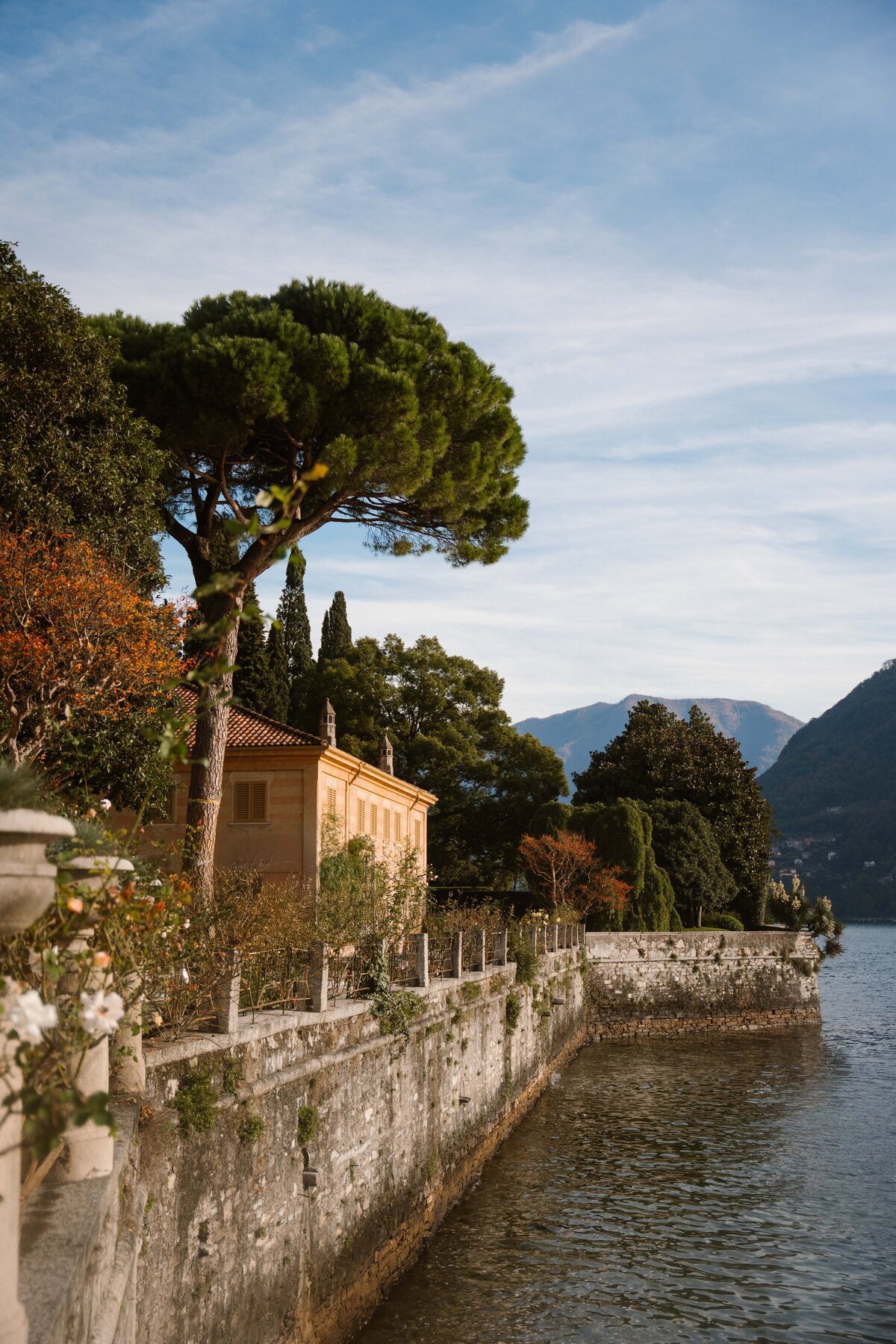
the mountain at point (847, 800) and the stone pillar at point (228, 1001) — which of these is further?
the mountain at point (847, 800)

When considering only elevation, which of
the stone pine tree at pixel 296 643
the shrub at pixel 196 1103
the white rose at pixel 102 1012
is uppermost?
the stone pine tree at pixel 296 643

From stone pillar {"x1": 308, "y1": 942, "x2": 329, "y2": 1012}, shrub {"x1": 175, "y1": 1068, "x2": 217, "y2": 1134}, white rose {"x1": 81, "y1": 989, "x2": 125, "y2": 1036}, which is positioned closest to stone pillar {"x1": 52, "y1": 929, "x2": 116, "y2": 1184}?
white rose {"x1": 81, "y1": 989, "x2": 125, "y2": 1036}

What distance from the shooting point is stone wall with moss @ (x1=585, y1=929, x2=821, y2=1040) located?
104 feet

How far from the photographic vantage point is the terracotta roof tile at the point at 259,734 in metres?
24.0

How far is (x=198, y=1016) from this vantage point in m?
7.17

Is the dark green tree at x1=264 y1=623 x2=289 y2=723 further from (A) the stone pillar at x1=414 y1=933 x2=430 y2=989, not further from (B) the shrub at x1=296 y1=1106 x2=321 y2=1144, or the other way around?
(B) the shrub at x1=296 y1=1106 x2=321 y2=1144

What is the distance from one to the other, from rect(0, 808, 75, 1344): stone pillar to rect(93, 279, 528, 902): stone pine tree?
14.3 meters

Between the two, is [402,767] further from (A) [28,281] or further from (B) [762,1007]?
(A) [28,281]

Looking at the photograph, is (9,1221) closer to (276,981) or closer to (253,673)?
(276,981)

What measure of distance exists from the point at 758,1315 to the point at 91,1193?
8.69m

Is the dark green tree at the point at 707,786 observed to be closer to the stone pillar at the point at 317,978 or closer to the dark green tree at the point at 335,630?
the dark green tree at the point at 335,630

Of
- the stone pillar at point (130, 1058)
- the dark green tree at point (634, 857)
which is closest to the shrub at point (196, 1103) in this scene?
the stone pillar at point (130, 1058)

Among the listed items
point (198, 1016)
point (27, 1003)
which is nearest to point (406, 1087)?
point (198, 1016)

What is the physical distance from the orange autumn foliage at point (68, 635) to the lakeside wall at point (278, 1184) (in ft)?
18.3
